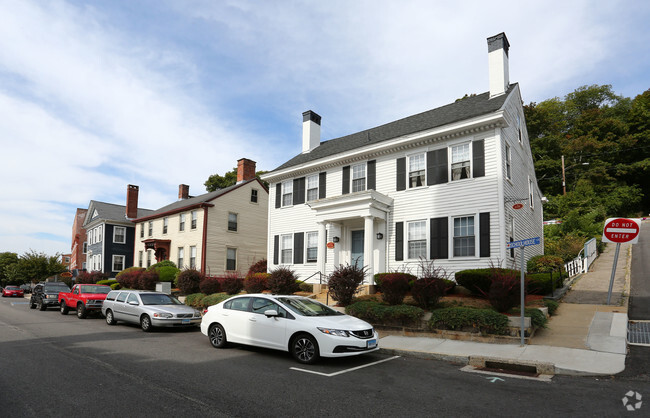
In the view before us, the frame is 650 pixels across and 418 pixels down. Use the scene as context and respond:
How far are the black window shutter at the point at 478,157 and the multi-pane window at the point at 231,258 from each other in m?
20.8

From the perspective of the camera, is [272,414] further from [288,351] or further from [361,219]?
[361,219]

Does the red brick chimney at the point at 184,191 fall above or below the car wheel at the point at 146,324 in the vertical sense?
above

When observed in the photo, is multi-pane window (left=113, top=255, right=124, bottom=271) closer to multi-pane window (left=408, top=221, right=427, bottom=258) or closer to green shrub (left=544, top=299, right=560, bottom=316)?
multi-pane window (left=408, top=221, right=427, bottom=258)

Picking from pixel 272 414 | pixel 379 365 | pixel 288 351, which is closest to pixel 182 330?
pixel 288 351

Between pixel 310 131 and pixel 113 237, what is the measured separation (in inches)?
1044

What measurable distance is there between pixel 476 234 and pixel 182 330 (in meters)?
11.0

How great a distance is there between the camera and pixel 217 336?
9.95 meters

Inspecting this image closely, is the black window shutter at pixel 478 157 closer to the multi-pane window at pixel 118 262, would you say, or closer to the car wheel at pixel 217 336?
the car wheel at pixel 217 336

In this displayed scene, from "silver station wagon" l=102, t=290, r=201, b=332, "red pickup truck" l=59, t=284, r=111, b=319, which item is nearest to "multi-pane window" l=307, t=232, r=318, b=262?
"silver station wagon" l=102, t=290, r=201, b=332

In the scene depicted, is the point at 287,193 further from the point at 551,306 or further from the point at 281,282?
the point at 551,306

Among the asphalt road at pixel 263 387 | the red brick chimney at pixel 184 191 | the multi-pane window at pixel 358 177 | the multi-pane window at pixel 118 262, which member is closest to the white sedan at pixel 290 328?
the asphalt road at pixel 263 387

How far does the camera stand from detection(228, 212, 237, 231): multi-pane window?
31.3m

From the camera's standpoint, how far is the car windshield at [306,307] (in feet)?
29.4

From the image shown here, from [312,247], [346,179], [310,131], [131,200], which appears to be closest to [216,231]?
[310,131]
